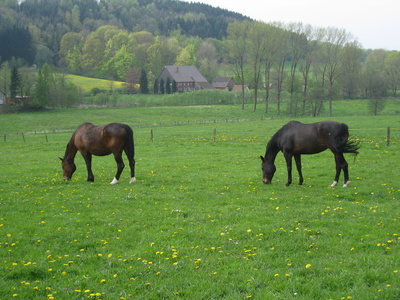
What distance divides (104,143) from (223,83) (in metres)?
106

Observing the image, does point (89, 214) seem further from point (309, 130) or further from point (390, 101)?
point (390, 101)

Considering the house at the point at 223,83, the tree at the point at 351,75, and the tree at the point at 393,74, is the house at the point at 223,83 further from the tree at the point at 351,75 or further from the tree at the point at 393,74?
the tree at the point at 393,74

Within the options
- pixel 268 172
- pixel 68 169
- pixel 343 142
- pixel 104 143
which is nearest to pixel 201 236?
pixel 268 172

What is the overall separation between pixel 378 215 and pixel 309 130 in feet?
15.7

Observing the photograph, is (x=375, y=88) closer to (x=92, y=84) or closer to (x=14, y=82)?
(x=14, y=82)

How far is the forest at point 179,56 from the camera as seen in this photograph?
68.6m

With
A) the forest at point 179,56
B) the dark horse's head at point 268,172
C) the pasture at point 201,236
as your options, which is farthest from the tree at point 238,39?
the dark horse's head at point 268,172

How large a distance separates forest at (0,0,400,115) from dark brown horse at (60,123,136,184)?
2160 inches

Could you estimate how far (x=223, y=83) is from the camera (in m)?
119

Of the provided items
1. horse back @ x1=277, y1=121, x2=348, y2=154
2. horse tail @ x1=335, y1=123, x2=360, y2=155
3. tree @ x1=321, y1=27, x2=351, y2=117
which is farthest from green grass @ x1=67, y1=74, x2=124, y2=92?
horse tail @ x1=335, y1=123, x2=360, y2=155

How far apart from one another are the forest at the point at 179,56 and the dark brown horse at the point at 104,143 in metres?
54.9

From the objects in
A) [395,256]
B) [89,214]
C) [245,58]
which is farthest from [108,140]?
[245,58]

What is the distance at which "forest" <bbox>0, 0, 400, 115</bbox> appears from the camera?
225 feet

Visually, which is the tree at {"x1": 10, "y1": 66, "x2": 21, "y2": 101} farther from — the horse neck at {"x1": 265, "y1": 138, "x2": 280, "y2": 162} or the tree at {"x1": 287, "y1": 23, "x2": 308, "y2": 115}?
the horse neck at {"x1": 265, "y1": 138, "x2": 280, "y2": 162}
